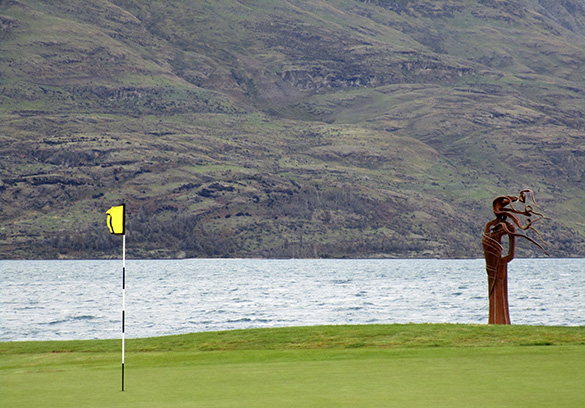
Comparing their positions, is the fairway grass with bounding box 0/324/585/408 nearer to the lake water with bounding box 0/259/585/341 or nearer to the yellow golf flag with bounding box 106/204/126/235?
the yellow golf flag with bounding box 106/204/126/235

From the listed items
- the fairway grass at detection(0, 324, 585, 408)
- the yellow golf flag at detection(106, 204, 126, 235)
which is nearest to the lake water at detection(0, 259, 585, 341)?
the fairway grass at detection(0, 324, 585, 408)

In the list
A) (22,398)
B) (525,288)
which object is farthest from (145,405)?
(525,288)

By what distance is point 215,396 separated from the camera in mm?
18406

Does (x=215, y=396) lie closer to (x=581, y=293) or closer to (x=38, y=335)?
(x=38, y=335)

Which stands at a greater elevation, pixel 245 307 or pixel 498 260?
pixel 498 260

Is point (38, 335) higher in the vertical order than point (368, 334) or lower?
lower

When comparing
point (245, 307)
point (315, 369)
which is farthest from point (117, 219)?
point (245, 307)

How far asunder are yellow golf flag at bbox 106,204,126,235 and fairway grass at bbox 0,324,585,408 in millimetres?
3533

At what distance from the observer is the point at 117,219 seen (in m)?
21.9

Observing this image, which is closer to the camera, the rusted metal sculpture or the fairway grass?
the fairway grass

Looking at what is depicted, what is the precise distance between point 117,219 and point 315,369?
6.06m

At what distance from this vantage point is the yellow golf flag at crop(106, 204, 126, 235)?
21.8 meters

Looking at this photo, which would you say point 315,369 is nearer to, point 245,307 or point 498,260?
point 498,260

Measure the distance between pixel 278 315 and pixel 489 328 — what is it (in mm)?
52021
